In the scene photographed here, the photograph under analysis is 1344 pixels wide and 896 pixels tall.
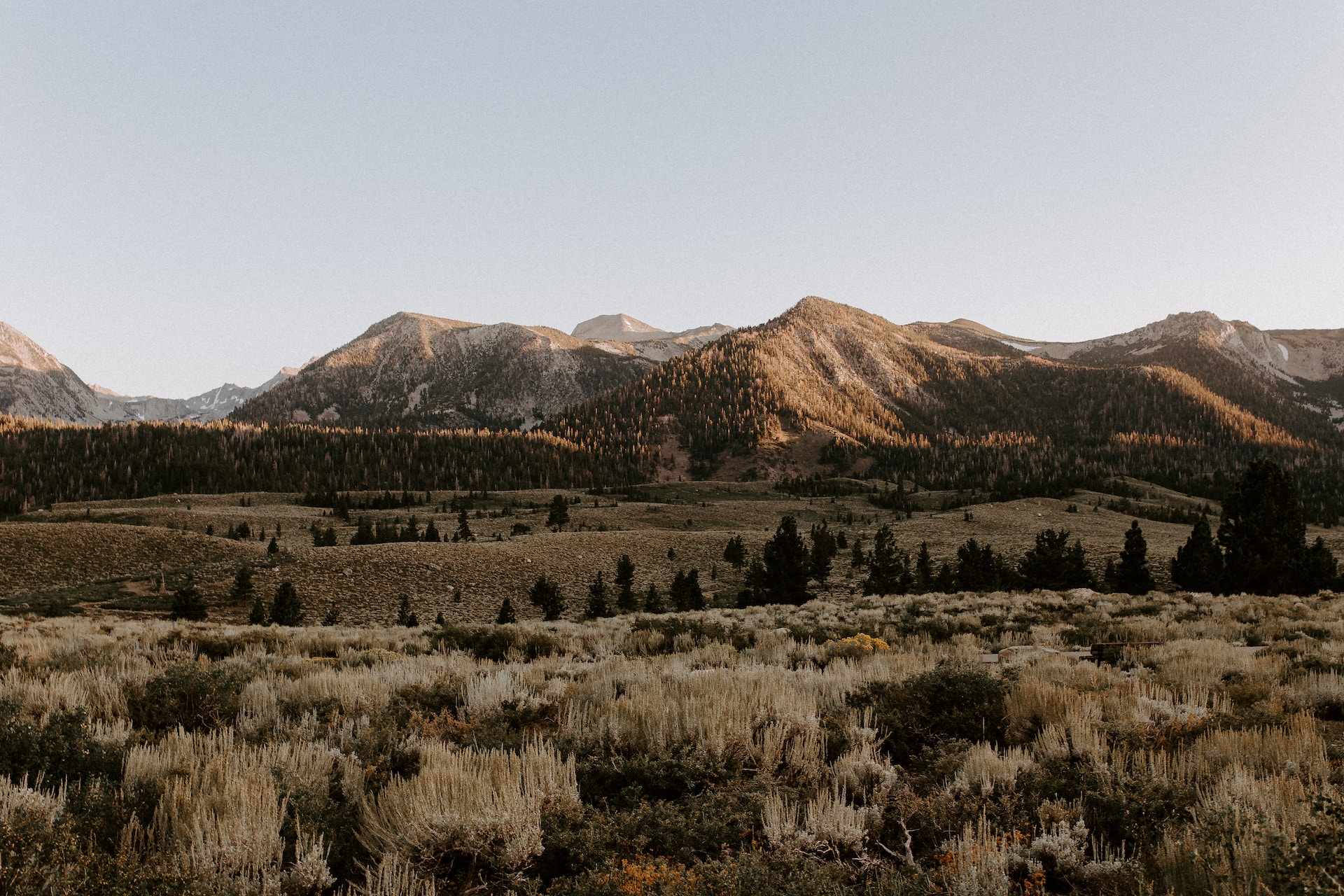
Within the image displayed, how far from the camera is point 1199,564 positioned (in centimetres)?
3372

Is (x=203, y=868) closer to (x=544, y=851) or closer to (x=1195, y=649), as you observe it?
(x=544, y=851)

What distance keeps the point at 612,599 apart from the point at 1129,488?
138929 millimetres

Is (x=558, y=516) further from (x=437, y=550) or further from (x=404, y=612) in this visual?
(x=404, y=612)

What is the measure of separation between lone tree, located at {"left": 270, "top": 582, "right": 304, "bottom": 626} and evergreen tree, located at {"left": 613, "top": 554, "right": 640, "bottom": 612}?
16551 millimetres

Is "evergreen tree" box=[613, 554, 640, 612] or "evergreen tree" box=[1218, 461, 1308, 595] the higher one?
"evergreen tree" box=[1218, 461, 1308, 595]

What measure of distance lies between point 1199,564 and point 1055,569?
23.1 feet

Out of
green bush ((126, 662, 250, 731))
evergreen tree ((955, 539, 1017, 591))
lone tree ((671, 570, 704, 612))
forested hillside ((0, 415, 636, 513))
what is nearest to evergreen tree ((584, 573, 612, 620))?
lone tree ((671, 570, 704, 612))

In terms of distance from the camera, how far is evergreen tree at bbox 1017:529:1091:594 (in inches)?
1398

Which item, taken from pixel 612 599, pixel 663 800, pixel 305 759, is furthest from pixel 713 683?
pixel 612 599

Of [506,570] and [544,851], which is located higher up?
[544,851]

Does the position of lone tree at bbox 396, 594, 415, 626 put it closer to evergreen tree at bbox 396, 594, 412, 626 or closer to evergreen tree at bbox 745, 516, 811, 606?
evergreen tree at bbox 396, 594, 412, 626

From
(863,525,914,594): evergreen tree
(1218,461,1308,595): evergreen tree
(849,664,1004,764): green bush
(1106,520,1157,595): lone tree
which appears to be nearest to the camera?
(849,664,1004,764): green bush

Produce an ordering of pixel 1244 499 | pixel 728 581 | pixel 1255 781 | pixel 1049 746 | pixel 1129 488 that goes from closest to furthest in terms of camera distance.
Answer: pixel 1255 781, pixel 1049 746, pixel 1244 499, pixel 728 581, pixel 1129 488

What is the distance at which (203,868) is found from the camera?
3.15 metres
